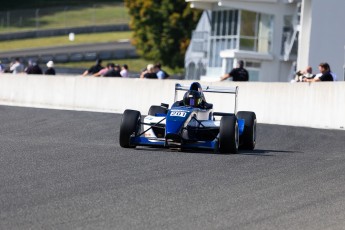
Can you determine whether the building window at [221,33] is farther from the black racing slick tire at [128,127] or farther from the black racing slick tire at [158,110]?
the black racing slick tire at [128,127]

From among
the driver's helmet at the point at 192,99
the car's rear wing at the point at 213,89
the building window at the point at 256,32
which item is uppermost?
the building window at the point at 256,32

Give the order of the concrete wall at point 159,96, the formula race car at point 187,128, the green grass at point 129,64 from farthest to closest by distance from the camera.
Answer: the green grass at point 129,64, the concrete wall at point 159,96, the formula race car at point 187,128

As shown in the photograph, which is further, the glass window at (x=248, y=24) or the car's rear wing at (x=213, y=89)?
the glass window at (x=248, y=24)

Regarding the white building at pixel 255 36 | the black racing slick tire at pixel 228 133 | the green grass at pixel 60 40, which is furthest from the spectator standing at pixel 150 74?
the green grass at pixel 60 40

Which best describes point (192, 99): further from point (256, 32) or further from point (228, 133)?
→ point (256, 32)

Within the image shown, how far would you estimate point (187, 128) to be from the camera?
17328 millimetres

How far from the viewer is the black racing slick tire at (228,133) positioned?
56.7 ft

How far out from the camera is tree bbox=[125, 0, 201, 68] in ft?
259

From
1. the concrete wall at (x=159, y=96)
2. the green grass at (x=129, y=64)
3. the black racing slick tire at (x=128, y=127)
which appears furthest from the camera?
the green grass at (x=129, y=64)

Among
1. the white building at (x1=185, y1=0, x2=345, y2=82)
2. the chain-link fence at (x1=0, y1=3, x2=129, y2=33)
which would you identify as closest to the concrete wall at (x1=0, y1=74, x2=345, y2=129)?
the white building at (x1=185, y1=0, x2=345, y2=82)

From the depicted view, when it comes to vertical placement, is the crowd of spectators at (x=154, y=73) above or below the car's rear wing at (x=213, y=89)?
below

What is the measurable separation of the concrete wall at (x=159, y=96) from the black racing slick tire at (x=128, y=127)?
9.95 meters

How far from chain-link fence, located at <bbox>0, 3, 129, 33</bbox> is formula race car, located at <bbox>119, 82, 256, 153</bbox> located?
6821 centimetres

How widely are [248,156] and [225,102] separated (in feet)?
42.2
